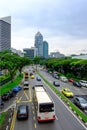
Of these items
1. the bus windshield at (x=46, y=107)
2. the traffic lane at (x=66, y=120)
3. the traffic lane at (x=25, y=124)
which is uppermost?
the bus windshield at (x=46, y=107)

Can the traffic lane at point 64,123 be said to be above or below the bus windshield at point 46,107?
below

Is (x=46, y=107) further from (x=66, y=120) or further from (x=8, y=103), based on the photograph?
(x=8, y=103)

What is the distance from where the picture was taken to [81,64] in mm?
82375

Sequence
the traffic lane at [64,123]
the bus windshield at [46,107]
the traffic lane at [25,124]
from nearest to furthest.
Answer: the traffic lane at [64,123], the traffic lane at [25,124], the bus windshield at [46,107]

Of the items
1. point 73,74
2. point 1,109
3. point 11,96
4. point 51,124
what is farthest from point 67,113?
point 73,74

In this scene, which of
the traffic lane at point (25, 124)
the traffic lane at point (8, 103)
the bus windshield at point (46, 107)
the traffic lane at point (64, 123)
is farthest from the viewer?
the traffic lane at point (8, 103)

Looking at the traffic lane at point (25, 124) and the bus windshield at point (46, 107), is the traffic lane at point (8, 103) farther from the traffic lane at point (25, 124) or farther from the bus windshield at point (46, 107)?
the bus windshield at point (46, 107)

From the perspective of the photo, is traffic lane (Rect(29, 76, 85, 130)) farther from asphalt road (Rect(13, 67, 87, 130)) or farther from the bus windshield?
the bus windshield

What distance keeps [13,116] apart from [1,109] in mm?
5417

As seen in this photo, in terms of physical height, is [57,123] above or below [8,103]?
above

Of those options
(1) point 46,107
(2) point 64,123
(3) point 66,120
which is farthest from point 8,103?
(2) point 64,123

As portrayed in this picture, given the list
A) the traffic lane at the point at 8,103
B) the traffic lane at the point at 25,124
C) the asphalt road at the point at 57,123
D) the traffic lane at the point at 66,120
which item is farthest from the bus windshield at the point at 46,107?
the traffic lane at the point at 8,103

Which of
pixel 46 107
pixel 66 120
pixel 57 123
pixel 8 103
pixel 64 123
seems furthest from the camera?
pixel 8 103

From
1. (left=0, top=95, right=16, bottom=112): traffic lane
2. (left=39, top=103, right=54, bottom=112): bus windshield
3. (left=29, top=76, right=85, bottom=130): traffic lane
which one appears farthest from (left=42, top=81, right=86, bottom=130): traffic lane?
(left=0, top=95, right=16, bottom=112): traffic lane
